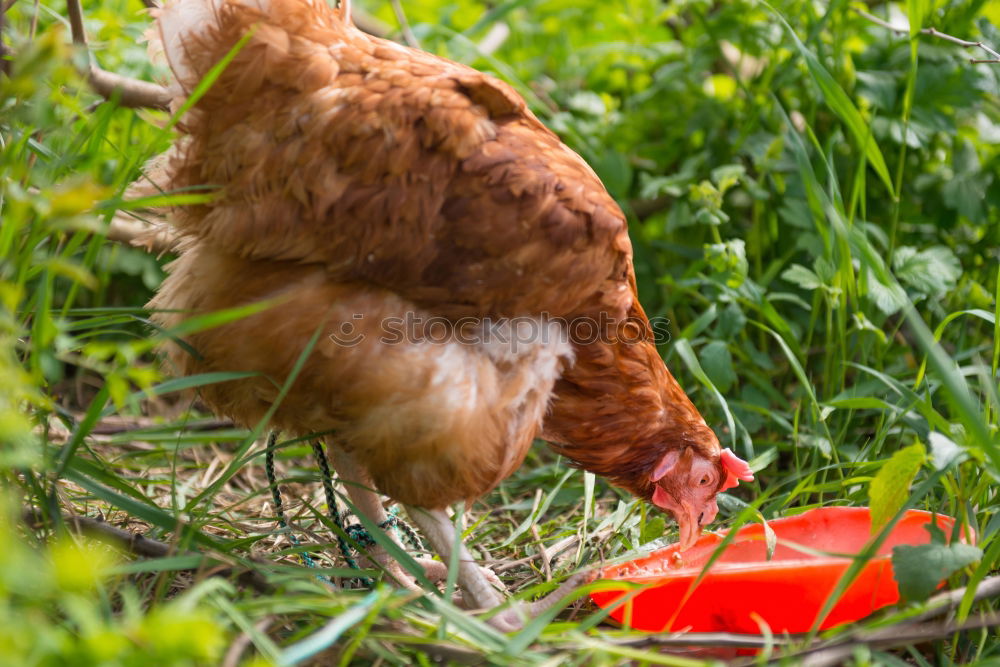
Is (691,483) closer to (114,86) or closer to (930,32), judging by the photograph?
(930,32)

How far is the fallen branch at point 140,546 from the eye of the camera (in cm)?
179

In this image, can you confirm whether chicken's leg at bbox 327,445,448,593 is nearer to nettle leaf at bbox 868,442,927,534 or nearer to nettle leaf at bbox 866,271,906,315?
nettle leaf at bbox 868,442,927,534

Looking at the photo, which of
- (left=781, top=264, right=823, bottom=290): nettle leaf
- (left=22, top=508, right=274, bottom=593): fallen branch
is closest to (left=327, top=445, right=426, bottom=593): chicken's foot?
(left=22, top=508, right=274, bottom=593): fallen branch

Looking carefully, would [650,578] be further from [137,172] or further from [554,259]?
[137,172]

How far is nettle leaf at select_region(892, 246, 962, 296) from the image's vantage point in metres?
2.74

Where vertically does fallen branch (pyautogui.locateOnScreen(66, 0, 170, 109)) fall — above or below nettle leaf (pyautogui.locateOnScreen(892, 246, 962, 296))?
above

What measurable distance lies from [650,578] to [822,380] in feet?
3.97

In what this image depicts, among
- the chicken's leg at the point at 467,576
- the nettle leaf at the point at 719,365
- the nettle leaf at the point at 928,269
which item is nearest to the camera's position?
the chicken's leg at the point at 467,576

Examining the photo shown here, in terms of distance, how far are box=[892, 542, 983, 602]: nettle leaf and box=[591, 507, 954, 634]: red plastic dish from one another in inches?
5.3

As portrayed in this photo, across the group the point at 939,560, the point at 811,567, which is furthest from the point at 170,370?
the point at 939,560

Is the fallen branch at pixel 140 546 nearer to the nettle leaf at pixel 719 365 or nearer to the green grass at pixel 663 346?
the green grass at pixel 663 346

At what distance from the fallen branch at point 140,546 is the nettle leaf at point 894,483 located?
1.22m

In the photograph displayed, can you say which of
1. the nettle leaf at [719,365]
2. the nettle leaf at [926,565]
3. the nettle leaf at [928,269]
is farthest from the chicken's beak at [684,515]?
the nettle leaf at [928,269]

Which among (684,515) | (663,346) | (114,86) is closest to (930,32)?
(663,346)
